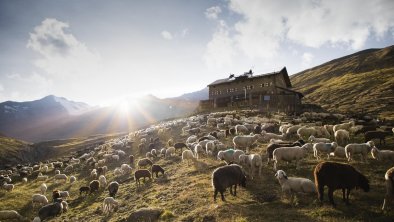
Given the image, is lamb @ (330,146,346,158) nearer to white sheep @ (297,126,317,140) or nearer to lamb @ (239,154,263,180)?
lamb @ (239,154,263,180)

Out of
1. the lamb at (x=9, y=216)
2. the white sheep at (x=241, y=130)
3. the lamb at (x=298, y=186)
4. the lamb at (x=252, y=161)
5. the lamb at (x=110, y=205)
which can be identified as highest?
the white sheep at (x=241, y=130)

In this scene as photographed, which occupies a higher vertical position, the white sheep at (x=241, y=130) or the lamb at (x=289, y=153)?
the white sheep at (x=241, y=130)

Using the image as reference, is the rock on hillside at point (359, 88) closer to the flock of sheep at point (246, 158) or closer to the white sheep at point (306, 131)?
the white sheep at point (306, 131)

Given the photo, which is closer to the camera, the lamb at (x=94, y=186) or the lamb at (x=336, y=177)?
the lamb at (x=336, y=177)

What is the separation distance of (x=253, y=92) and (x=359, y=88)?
217 feet

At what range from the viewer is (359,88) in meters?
116

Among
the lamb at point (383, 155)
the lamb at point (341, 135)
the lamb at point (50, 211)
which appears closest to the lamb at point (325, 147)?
the lamb at point (383, 155)

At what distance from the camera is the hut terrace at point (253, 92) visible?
68150mm

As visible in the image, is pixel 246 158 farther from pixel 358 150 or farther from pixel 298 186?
pixel 358 150

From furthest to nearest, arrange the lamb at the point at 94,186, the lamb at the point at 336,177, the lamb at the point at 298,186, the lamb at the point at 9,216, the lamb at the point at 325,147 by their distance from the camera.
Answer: the lamb at the point at 94,186 → the lamb at the point at 9,216 → the lamb at the point at 325,147 → the lamb at the point at 298,186 → the lamb at the point at 336,177

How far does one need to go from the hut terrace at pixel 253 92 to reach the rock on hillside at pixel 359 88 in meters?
17.0

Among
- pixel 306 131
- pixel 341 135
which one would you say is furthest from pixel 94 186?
pixel 341 135

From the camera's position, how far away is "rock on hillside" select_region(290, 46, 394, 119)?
270 feet

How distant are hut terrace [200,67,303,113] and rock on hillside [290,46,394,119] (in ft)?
55.7
